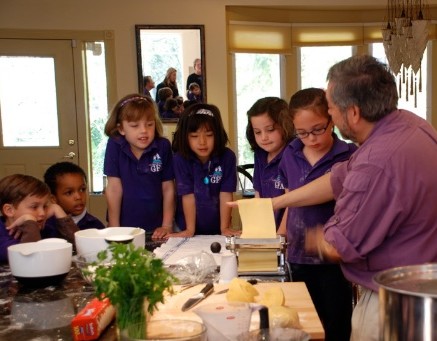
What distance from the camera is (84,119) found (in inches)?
216

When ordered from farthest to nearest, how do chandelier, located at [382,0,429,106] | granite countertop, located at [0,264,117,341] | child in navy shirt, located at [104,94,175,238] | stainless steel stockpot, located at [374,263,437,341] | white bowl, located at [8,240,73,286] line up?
chandelier, located at [382,0,429,106] → child in navy shirt, located at [104,94,175,238] → white bowl, located at [8,240,73,286] → granite countertop, located at [0,264,117,341] → stainless steel stockpot, located at [374,263,437,341]

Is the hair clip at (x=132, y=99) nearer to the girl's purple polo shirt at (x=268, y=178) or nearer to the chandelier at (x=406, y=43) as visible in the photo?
the girl's purple polo shirt at (x=268, y=178)

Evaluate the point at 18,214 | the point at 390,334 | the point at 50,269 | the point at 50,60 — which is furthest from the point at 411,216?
the point at 50,60

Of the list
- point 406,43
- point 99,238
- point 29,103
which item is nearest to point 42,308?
point 99,238

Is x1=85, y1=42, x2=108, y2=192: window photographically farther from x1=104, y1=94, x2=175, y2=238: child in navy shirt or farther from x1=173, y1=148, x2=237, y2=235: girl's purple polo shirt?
x1=173, y1=148, x2=237, y2=235: girl's purple polo shirt

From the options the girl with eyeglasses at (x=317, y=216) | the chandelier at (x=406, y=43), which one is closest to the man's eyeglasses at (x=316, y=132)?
the girl with eyeglasses at (x=317, y=216)

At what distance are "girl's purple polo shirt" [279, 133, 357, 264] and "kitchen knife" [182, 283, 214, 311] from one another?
67cm

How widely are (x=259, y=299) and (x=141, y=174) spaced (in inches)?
54.3

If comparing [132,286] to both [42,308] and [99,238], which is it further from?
[99,238]

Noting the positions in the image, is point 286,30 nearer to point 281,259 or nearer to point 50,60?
point 50,60

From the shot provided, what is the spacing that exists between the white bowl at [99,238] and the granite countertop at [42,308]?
98mm

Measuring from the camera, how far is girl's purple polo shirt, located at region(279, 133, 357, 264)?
6.54 feet

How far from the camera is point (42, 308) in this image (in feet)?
4.41

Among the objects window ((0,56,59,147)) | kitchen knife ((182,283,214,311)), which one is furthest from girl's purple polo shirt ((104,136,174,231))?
window ((0,56,59,147))
